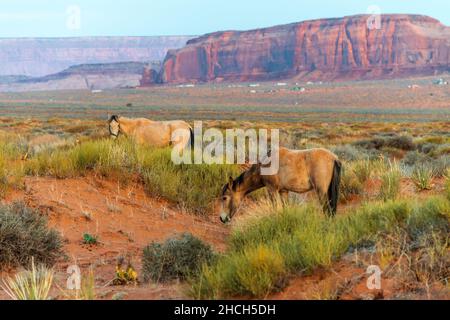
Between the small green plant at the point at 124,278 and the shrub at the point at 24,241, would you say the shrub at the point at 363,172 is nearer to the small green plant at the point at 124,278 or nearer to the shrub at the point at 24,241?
the shrub at the point at 24,241

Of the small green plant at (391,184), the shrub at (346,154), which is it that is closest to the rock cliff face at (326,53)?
the shrub at (346,154)

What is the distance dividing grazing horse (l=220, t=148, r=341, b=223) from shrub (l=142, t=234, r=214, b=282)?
236cm

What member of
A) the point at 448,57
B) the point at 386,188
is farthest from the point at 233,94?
the point at 386,188

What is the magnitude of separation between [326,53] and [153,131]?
157 m

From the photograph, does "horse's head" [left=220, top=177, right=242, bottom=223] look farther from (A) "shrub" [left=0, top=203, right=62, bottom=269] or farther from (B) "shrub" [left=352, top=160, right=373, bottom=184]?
(B) "shrub" [left=352, top=160, right=373, bottom=184]

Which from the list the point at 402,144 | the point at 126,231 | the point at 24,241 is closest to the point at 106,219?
the point at 126,231

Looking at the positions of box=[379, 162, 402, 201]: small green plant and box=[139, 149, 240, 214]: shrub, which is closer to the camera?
box=[379, 162, 402, 201]: small green plant

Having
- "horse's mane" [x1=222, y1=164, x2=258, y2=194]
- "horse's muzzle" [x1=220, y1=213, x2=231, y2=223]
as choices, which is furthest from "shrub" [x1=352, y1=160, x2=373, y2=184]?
"horse's muzzle" [x1=220, y1=213, x2=231, y2=223]

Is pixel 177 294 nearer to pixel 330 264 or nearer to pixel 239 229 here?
pixel 330 264

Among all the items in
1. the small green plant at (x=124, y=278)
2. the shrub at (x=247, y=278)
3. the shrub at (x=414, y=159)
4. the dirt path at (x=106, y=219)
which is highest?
the shrub at (x=247, y=278)

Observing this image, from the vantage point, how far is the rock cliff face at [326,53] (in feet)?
509

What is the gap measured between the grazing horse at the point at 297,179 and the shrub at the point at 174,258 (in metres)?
2.36

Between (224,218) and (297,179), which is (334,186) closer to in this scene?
(297,179)

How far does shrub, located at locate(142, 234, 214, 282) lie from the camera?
6828 millimetres
